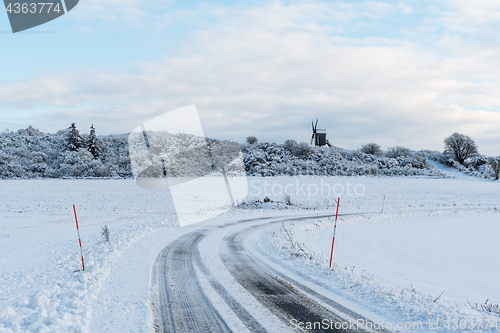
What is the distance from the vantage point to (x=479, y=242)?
15.9 m

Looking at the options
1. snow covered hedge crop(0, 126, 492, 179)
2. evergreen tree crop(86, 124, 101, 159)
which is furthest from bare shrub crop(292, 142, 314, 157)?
evergreen tree crop(86, 124, 101, 159)

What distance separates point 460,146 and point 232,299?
8163 cm

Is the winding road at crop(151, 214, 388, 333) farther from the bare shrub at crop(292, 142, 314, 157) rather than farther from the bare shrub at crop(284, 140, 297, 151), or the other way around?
the bare shrub at crop(284, 140, 297, 151)

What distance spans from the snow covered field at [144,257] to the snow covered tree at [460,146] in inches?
1887

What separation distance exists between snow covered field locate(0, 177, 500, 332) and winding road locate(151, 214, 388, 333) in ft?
1.76

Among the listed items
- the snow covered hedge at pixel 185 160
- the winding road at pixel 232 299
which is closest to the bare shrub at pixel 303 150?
the snow covered hedge at pixel 185 160

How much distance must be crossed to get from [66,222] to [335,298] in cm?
1920

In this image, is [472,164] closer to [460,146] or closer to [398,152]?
[460,146]

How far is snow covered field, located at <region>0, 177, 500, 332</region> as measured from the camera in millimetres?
5844

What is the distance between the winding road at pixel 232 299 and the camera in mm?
5312

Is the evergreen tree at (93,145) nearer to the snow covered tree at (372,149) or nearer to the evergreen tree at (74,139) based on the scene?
the evergreen tree at (74,139)

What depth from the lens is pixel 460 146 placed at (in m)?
70.8

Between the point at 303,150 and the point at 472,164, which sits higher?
the point at 303,150

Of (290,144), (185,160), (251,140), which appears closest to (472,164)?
(290,144)
